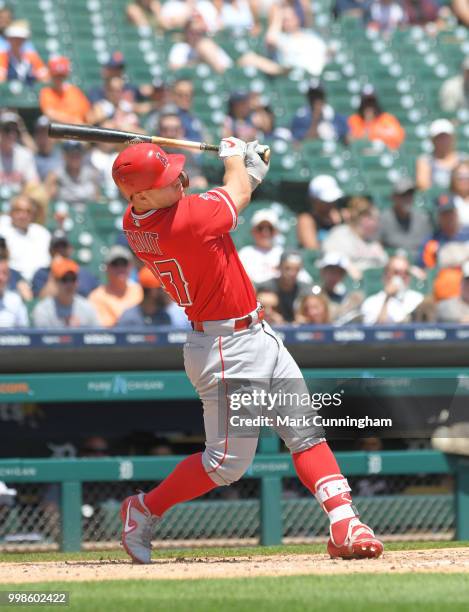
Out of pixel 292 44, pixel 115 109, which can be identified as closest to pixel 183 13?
pixel 292 44

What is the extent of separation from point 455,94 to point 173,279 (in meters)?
8.16

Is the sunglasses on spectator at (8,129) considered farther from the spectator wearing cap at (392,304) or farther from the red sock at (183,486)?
the red sock at (183,486)

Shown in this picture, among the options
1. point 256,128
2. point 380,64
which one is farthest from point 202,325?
point 380,64

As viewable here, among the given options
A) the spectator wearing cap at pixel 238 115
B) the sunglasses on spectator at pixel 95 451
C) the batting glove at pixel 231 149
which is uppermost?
the spectator wearing cap at pixel 238 115

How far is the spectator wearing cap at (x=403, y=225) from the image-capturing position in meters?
10.5

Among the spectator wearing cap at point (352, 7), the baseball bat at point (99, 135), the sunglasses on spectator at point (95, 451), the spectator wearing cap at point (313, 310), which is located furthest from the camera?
the spectator wearing cap at point (352, 7)

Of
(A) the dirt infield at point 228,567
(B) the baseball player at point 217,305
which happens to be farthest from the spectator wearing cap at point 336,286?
(B) the baseball player at point 217,305

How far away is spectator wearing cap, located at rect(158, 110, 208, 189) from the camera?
1069 cm

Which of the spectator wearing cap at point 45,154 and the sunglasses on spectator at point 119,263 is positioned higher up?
the spectator wearing cap at point 45,154

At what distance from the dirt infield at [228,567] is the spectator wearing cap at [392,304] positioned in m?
2.86

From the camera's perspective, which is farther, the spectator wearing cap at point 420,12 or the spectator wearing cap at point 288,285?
the spectator wearing cap at point 420,12

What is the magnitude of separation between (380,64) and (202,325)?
844cm

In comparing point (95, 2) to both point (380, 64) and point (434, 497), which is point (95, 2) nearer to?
point (380, 64)

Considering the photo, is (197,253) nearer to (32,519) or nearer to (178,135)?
(32,519)
